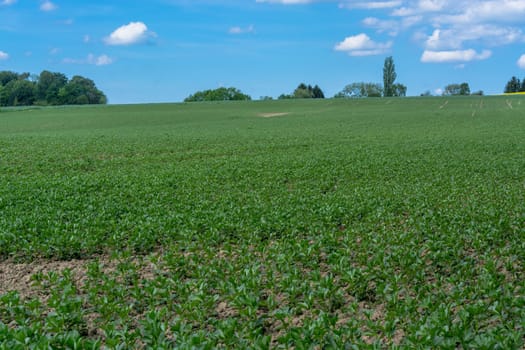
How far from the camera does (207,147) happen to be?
33.1 m

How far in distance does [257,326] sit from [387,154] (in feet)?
66.9

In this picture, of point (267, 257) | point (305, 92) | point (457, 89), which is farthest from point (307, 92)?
point (267, 257)

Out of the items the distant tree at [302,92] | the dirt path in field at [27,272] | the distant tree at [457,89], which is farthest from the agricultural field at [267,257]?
the distant tree at [457,89]

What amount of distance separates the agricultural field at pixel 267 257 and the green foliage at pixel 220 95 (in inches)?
5797

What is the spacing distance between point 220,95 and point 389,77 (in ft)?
180

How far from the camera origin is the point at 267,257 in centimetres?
1020

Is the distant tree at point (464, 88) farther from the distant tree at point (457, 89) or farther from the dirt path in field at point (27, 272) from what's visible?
the dirt path in field at point (27, 272)

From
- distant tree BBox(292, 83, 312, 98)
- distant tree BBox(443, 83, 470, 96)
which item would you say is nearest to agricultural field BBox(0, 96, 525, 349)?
distant tree BBox(292, 83, 312, 98)

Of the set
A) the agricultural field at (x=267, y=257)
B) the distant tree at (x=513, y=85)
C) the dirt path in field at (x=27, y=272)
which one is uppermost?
the distant tree at (x=513, y=85)

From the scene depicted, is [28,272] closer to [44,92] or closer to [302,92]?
[44,92]

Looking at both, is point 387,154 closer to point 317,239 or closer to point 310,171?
point 310,171

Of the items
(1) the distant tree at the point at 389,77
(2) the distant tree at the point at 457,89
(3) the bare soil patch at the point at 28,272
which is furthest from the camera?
(2) the distant tree at the point at 457,89

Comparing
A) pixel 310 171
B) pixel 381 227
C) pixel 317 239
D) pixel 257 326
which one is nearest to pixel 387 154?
pixel 310 171

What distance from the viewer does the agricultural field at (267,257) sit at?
6.98m
